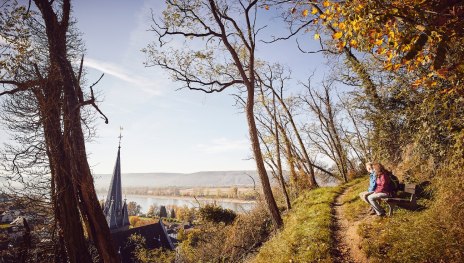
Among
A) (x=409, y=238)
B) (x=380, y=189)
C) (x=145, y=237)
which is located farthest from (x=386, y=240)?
(x=145, y=237)

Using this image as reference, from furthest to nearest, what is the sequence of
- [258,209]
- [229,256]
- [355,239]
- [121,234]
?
[121,234] < [258,209] < [229,256] < [355,239]

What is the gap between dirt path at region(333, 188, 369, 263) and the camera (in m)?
6.27

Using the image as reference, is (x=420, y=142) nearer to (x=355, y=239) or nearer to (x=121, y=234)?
(x=355, y=239)

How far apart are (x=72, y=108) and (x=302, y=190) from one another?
57.8ft

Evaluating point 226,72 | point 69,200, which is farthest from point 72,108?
point 226,72

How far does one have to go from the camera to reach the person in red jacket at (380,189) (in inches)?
304

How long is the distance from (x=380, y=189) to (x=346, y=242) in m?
2.01

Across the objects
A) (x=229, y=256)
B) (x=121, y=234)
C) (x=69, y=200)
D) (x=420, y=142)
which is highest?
(x=420, y=142)

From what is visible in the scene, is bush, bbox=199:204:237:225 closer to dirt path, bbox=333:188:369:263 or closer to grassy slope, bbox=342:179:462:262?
dirt path, bbox=333:188:369:263

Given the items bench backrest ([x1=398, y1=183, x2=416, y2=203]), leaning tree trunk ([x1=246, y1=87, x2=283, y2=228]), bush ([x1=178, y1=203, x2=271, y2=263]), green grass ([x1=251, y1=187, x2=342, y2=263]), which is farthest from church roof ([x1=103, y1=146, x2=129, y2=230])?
bench backrest ([x1=398, y1=183, x2=416, y2=203])

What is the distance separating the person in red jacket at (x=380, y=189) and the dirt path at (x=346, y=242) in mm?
766

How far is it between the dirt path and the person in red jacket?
2.51ft

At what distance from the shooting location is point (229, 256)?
45.7ft

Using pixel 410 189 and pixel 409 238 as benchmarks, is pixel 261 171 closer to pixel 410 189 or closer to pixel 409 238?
pixel 410 189
